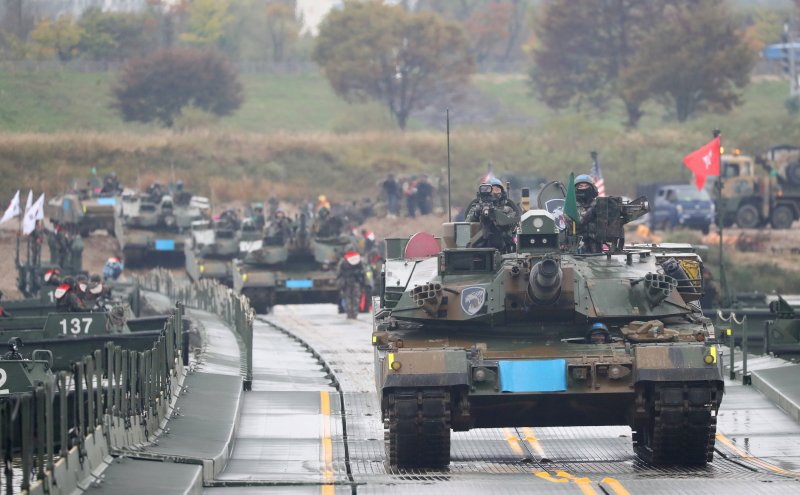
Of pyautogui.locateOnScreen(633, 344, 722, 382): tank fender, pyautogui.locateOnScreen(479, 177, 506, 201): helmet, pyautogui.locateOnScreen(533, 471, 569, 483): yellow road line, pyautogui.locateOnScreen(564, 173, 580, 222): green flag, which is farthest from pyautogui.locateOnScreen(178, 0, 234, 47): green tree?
pyautogui.locateOnScreen(633, 344, 722, 382): tank fender

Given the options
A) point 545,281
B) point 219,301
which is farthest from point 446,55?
point 545,281

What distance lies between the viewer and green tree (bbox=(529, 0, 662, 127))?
294 ft

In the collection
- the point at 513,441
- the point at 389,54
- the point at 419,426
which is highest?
the point at 389,54

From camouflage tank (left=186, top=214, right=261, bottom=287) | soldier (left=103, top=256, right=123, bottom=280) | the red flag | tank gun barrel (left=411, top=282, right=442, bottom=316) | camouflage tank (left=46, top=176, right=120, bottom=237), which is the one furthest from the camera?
camouflage tank (left=46, top=176, right=120, bottom=237)

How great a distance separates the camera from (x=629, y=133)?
3223 inches

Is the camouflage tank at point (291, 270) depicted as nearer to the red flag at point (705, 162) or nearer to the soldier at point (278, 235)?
the soldier at point (278, 235)

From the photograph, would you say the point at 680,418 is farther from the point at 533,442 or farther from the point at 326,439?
the point at 326,439

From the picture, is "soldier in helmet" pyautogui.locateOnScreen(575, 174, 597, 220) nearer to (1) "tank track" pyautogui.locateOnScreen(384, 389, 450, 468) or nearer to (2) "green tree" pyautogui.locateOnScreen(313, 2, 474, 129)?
(1) "tank track" pyautogui.locateOnScreen(384, 389, 450, 468)

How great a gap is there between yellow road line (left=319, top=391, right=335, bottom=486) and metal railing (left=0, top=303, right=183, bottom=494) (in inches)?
71.4

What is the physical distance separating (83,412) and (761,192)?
155 feet

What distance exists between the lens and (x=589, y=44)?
298ft

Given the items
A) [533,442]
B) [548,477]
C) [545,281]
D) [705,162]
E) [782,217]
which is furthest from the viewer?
[782,217]

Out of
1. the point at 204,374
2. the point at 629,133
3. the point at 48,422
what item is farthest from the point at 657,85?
the point at 48,422

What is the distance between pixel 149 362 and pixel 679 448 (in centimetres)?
552
